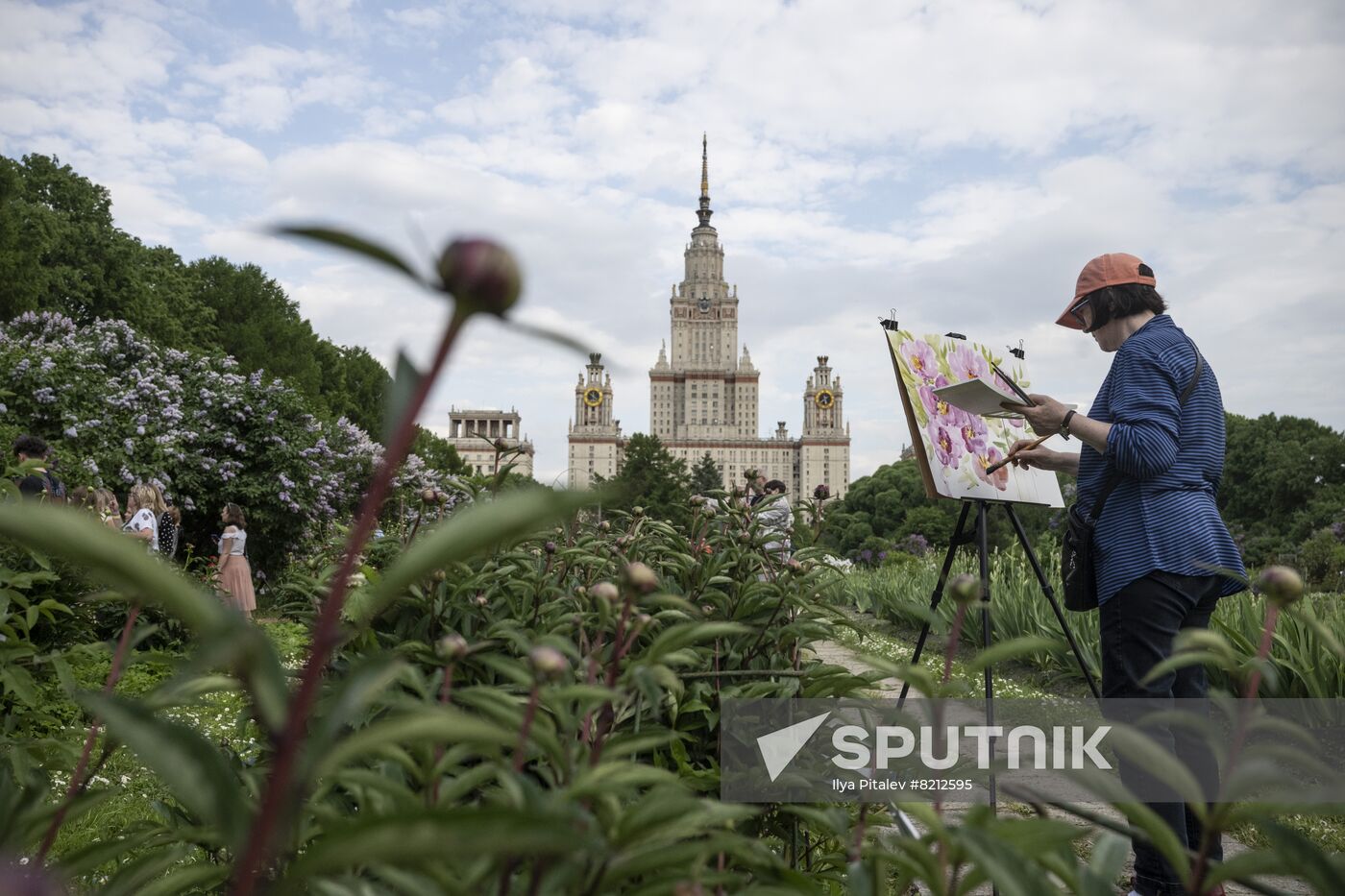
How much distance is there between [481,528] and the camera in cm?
46

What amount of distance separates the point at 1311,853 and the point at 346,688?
0.64m

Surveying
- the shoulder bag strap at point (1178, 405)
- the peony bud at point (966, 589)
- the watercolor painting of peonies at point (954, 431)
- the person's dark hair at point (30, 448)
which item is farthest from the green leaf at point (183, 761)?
the person's dark hair at point (30, 448)

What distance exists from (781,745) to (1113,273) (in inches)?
85.4

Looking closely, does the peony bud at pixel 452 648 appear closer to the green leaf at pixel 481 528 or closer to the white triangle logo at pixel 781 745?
the green leaf at pixel 481 528

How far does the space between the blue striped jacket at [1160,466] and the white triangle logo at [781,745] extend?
1.64 meters

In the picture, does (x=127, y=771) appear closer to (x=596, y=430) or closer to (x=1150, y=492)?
(x=1150, y=492)

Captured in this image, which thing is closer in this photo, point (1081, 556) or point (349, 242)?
point (349, 242)

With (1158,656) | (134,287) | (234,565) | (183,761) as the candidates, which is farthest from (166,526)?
(134,287)

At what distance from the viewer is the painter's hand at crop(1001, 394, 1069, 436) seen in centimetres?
282

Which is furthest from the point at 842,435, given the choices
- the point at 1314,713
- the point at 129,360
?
the point at 1314,713

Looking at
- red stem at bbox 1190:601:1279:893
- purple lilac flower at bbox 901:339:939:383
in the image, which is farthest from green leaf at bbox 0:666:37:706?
purple lilac flower at bbox 901:339:939:383

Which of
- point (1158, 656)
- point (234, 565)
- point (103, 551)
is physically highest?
point (103, 551)

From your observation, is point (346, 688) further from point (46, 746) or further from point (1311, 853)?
point (46, 746)

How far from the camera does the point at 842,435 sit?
96.1 m
